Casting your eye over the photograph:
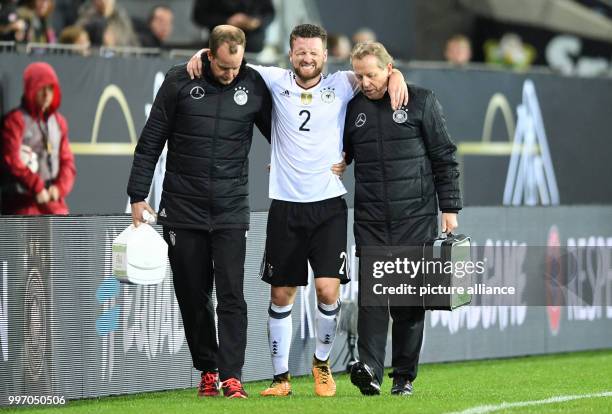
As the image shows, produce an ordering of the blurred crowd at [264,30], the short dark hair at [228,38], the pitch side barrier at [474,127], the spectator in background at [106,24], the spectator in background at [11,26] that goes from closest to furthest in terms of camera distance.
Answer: the short dark hair at [228,38], the pitch side barrier at [474,127], the spectator in background at [11,26], the blurred crowd at [264,30], the spectator in background at [106,24]

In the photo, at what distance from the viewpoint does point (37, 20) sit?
Answer: 1485 centimetres

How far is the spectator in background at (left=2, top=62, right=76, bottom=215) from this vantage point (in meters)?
13.1

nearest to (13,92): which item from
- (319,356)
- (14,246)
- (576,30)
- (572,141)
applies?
(14,246)

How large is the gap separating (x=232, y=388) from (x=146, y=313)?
1313 millimetres

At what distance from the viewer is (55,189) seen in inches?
525

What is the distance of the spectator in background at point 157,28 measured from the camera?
16.2 m

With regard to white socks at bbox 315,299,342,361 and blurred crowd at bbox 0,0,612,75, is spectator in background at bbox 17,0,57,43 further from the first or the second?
white socks at bbox 315,299,342,361

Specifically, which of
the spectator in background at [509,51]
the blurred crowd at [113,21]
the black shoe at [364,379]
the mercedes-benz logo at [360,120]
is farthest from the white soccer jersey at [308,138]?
the spectator in background at [509,51]

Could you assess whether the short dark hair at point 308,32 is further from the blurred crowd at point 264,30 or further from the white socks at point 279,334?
the blurred crowd at point 264,30

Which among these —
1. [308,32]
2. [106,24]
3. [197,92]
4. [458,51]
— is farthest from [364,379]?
[458,51]

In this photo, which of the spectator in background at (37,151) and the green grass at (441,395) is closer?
the green grass at (441,395)

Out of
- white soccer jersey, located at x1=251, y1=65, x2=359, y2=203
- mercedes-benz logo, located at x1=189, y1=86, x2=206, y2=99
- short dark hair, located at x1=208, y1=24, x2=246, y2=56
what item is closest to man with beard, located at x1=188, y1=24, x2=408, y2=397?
white soccer jersey, located at x1=251, y1=65, x2=359, y2=203

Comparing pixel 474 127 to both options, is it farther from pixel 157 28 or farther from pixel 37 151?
pixel 37 151

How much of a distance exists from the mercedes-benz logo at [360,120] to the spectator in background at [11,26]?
517cm
